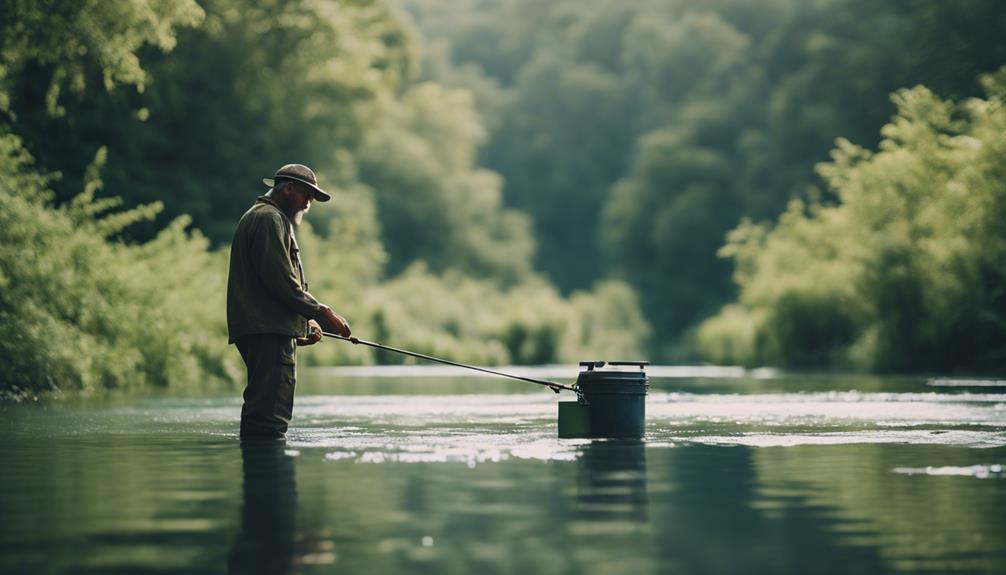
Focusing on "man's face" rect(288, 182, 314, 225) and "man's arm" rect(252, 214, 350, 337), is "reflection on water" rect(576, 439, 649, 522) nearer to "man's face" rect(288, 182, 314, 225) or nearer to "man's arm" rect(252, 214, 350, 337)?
"man's arm" rect(252, 214, 350, 337)

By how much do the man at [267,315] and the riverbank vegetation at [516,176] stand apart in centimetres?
709

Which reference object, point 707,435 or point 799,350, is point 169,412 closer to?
point 707,435

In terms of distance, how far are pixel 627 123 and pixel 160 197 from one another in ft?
154

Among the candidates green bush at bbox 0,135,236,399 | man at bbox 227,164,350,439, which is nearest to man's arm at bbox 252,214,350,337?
man at bbox 227,164,350,439

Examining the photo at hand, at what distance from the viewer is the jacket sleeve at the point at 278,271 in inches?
460

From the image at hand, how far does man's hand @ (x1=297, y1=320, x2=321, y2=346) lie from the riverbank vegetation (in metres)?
6.84

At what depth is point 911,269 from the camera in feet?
101

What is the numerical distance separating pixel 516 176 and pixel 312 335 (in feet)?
241

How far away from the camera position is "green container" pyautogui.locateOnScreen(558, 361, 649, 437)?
12.1 metres

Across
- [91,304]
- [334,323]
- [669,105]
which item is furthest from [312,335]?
[669,105]

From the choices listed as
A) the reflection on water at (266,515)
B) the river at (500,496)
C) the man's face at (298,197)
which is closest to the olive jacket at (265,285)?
the man's face at (298,197)

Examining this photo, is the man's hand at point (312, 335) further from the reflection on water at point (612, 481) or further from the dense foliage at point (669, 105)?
the dense foliage at point (669, 105)

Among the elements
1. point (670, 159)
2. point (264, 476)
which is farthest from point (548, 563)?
point (670, 159)

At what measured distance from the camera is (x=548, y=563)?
5926 mm
